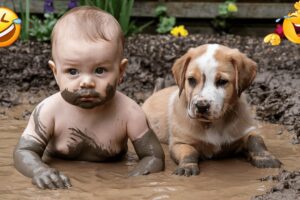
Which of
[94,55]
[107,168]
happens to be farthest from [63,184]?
[94,55]

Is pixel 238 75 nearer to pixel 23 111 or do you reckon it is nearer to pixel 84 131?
pixel 84 131

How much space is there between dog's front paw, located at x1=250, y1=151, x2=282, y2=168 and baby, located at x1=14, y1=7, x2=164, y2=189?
0.66m

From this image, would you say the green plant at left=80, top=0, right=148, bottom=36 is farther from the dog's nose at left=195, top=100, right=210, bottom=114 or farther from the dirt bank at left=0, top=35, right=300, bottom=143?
the dog's nose at left=195, top=100, right=210, bottom=114

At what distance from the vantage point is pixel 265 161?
411 cm

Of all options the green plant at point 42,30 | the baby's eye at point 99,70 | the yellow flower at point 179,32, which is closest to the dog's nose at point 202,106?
the baby's eye at point 99,70

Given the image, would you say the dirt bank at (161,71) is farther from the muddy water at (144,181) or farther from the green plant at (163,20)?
the muddy water at (144,181)

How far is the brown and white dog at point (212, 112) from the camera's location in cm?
400

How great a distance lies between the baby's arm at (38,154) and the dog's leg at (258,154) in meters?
1.36

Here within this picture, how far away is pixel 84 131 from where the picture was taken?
4027mm

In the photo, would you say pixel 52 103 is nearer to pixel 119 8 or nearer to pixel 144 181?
pixel 144 181

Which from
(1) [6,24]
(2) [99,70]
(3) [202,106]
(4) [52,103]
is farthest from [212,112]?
(1) [6,24]

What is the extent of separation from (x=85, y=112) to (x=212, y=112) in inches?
33.2

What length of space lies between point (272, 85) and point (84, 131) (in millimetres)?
2991

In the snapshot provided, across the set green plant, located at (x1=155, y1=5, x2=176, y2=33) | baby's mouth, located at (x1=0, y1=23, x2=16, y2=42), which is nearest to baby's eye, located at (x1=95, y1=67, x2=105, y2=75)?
baby's mouth, located at (x1=0, y1=23, x2=16, y2=42)
